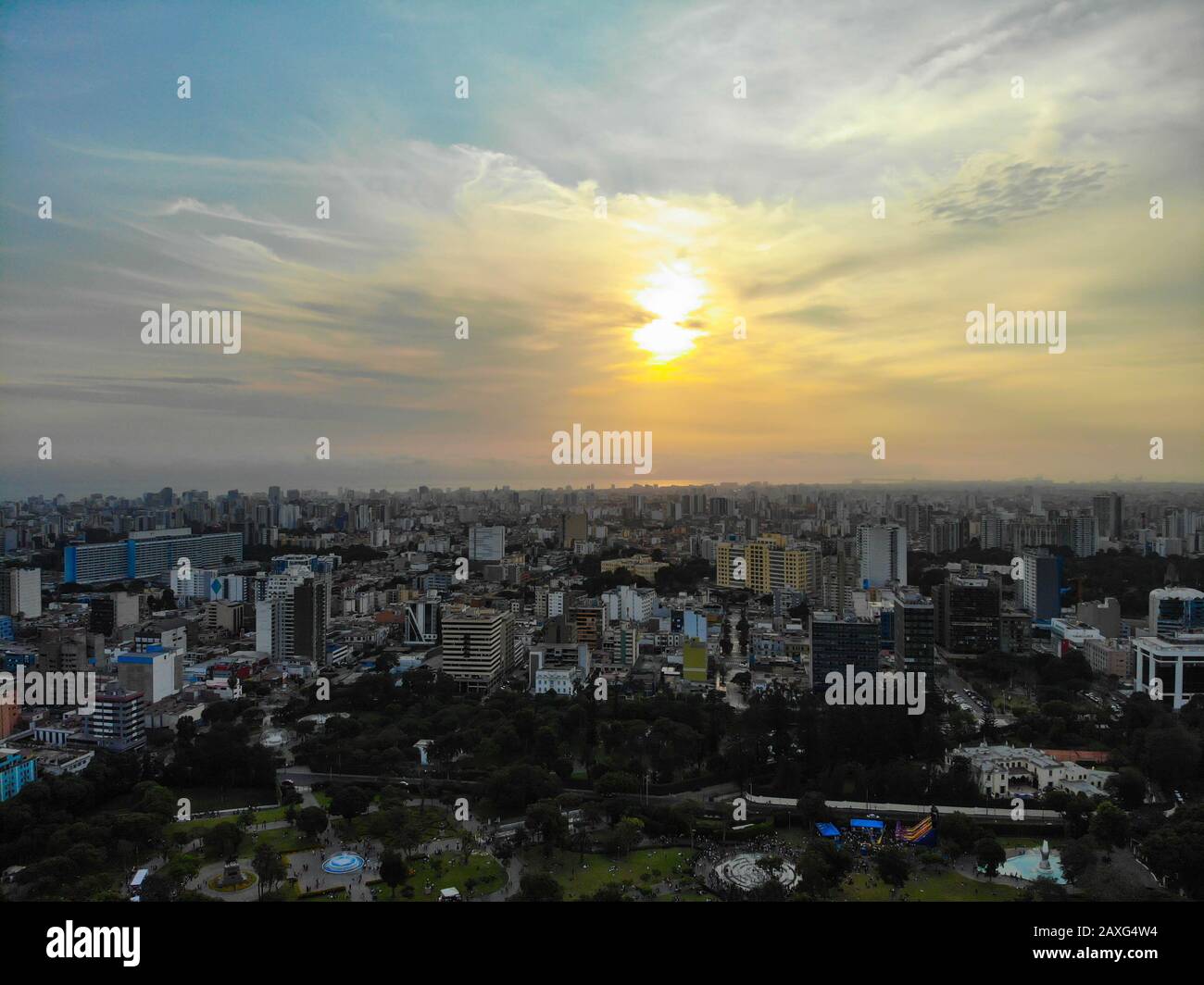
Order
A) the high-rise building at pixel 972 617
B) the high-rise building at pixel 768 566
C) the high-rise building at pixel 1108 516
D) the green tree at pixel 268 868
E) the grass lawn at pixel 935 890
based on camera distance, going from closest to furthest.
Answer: the grass lawn at pixel 935 890 → the green tree at pixel 268 868 → the high-rise building at pixel 972 617 → the high-rise building at pixel 1108 516 → the high-rise building at pixel 768 566

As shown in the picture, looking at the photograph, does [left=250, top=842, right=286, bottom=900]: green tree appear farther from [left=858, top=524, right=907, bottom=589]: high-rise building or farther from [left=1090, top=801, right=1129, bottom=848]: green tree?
[left=858, top=524, right=907, bottom=589]: high-rise building

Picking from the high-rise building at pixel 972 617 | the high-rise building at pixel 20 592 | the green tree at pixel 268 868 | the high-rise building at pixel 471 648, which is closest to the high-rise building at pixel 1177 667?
the high-rise building at pixel 972 617

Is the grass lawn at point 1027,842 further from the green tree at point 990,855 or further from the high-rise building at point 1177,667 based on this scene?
the high-rise building at point 1177,667

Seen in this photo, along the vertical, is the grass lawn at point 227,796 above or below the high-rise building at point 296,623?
below

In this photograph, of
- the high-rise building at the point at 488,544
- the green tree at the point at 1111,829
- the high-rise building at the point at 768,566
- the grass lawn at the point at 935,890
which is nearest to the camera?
the grass lawn at the point at 935,890

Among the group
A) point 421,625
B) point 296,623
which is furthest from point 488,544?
point 296,623
